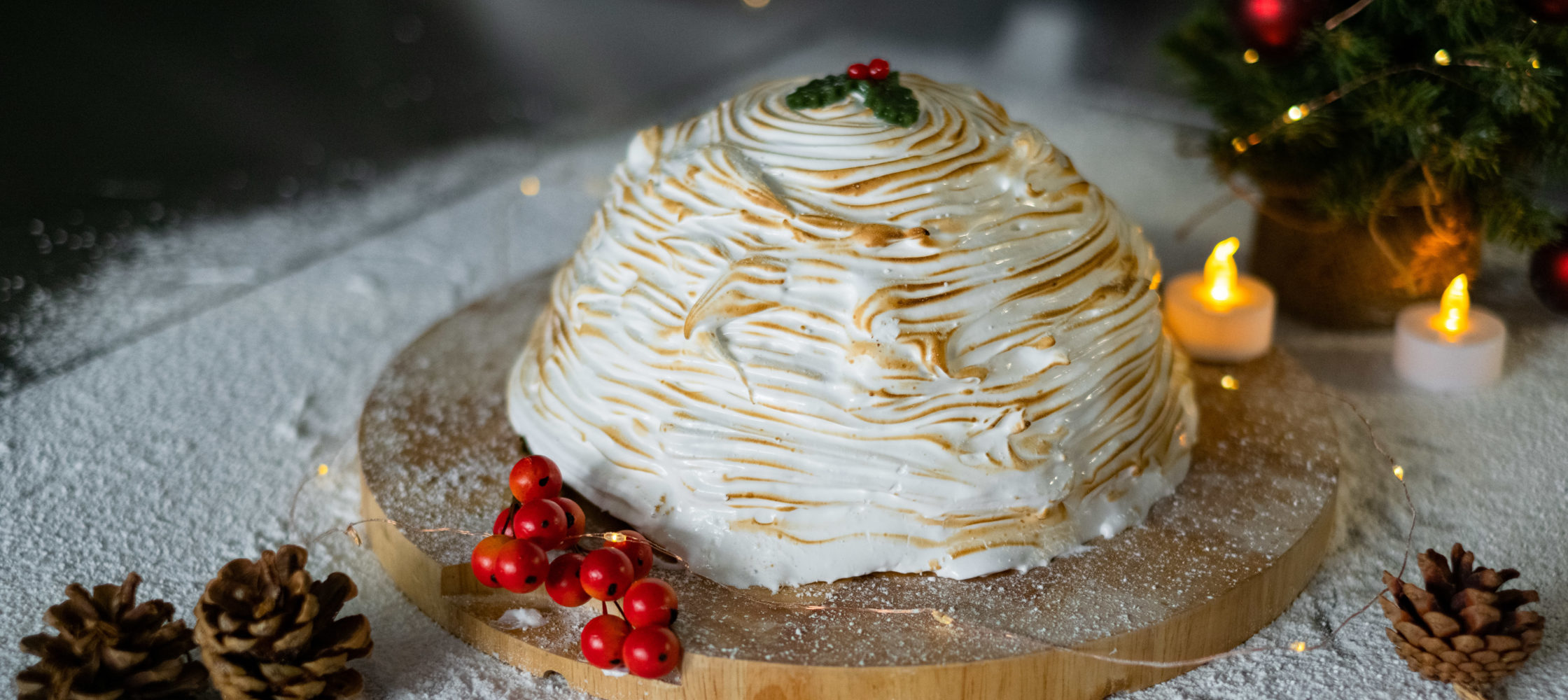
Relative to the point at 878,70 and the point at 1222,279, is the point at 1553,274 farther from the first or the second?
the point at 878,70

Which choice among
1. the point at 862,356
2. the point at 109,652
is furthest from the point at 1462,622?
the point at 109,652

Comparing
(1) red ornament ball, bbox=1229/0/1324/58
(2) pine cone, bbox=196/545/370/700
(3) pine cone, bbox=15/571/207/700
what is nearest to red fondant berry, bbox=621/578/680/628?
(2) pine cone, bbox=196/545/370/700

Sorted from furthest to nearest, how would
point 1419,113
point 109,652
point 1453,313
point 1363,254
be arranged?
point 1363,254, point 1453,313, point 1419,113, point 109,652

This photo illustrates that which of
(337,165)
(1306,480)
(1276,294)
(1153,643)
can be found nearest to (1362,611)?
(1306,480)

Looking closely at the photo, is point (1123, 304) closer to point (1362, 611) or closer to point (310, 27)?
point (1362, 611)

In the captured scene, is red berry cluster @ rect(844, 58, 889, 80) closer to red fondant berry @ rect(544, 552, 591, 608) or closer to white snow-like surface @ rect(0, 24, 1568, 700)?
red fondant berry @ rect(544, 552, 591, 608)

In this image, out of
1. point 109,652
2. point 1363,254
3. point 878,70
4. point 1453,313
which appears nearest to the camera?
point 109,652

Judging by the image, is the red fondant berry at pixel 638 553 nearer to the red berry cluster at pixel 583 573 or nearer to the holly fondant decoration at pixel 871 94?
the red berry cluster at pixel 583 573
